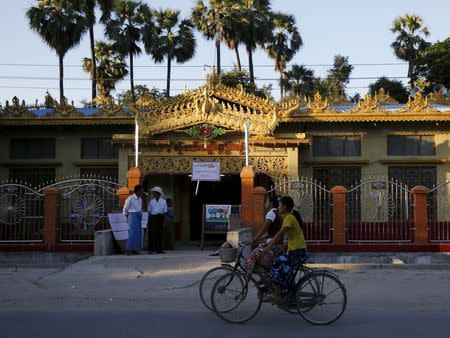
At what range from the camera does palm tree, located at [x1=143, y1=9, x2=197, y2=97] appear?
132 ft

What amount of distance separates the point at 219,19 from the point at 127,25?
6.13m

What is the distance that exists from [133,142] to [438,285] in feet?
38.1

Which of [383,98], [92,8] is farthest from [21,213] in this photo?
[92,8]

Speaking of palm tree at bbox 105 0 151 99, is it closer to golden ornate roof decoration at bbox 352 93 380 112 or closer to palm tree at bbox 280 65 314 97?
palm tree at bbox 280 65 314 97

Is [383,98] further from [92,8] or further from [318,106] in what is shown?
[92,8]

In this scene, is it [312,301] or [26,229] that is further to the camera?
[26,229]

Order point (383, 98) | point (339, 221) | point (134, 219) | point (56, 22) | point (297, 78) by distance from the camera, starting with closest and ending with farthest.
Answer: point (134, 219) → point (339, 221) → point (383, 98) → point (56, 22) → point (297, 78)

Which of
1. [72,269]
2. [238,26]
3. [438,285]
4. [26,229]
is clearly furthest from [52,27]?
[438,285]

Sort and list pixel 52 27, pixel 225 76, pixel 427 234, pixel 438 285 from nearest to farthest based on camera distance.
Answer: pixel 438 285 < pixel 427 234 < pixel 52 27 < pixel 225 76

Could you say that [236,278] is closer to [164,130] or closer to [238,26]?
[164,130]

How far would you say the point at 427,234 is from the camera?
16469 mm

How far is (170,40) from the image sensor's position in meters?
40.3

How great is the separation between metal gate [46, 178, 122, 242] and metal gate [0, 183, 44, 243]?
679mm

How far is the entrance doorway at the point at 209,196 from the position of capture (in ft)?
74.6
